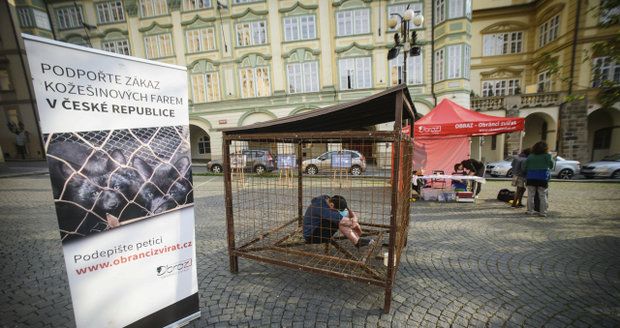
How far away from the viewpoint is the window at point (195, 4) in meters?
17.6

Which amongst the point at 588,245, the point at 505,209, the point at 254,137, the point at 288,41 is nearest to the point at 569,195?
the point at 505,209

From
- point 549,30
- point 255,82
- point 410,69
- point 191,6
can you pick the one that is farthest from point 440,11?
point 191,6

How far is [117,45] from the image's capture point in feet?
62.0

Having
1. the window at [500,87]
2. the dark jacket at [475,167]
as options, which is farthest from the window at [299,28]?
the window at [500,87]

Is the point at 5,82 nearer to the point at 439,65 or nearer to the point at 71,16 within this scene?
the point at 71,16

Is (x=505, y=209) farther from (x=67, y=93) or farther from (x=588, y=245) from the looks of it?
(x=67, y=93)

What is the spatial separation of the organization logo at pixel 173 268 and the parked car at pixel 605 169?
17190mm

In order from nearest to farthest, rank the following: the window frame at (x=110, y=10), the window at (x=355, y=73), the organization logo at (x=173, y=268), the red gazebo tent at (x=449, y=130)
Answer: the organization logo at (x=173, y=268) < the red gazebo tent at (x=449, y=130) < the window at (x=355, y=73) < the window frame at (x=110, y=10)

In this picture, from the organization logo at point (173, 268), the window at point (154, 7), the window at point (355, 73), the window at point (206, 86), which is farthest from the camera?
the window at point (206, 86)

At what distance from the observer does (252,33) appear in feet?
57.6

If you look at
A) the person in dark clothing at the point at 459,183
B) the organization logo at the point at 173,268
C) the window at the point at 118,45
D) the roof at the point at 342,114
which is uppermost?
the window at the point at 118,45

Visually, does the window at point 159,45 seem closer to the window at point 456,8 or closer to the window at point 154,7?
the window at point 154,7

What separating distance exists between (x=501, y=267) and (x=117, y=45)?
84.8 feet

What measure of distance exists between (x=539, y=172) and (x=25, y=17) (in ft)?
106
